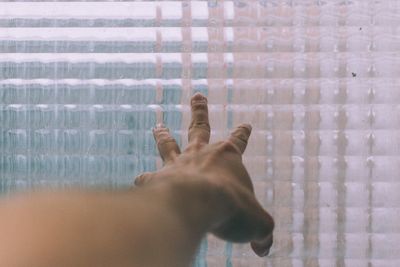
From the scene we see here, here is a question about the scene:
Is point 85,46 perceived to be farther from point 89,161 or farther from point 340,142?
point 340,142

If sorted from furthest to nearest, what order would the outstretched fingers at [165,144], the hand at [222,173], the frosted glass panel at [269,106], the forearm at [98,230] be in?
1. the frosted glass panel at [269,106]
2. the outstretched fingers at [165,144]
3. the hand at [222,173]
4. the forearm at [98,230]

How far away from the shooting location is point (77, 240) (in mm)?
519

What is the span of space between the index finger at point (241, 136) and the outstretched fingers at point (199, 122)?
0.04 meters

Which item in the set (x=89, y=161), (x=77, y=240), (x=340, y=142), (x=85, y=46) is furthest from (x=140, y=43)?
(x=77, y=240)

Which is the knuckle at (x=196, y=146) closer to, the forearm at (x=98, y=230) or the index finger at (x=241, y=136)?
the index finger at (x=241, y=136)

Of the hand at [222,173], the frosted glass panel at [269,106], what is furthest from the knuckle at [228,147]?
the frosted glass panel at [269,106]

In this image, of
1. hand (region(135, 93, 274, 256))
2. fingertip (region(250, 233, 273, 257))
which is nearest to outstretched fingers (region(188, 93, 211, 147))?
hand (region(135, 93, 274, 256))

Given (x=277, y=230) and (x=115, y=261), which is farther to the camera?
(x=277, y=230)

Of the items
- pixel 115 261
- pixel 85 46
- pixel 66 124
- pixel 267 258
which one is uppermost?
pixel 85 46

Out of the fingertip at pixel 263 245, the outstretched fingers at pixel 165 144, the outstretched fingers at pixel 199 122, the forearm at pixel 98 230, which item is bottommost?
the fingertip at pixel 263 245

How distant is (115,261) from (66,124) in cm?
53

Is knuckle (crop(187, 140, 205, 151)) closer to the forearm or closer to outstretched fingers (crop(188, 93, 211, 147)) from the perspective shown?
outstretched fingers (crop(188, 93, 211, 147))

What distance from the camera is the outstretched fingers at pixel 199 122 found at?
0.89 metres

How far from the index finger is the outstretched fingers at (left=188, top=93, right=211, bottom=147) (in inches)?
1.6
